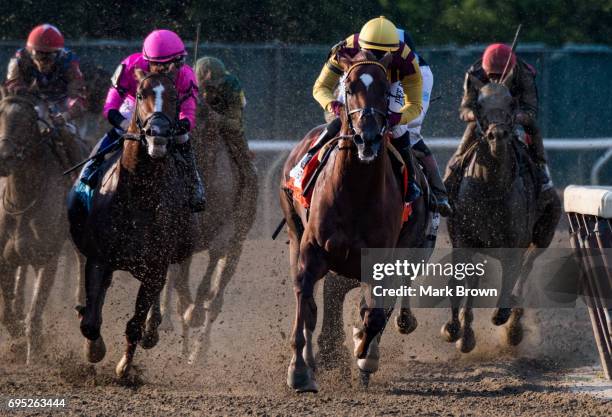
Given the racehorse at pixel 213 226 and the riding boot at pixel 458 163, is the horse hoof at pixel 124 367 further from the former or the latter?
the riding boot at pixel 458 163

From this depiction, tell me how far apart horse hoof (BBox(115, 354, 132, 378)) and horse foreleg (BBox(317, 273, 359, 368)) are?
1.28m

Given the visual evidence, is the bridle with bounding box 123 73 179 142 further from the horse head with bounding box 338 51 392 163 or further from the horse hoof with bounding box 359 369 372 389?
the horse hoof with bounding box 359 369 372 389

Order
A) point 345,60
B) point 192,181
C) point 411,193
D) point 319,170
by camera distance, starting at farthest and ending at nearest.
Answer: point 192,181 < point 411,193 < point 319,170 < point 345,60

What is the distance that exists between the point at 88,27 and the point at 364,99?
10640 mm

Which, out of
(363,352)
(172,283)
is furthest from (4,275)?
(363,352)

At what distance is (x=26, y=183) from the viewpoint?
9383 mm

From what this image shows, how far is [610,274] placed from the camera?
748 centimetres

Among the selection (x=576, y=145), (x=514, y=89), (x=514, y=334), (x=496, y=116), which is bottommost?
(x=514, y=334)

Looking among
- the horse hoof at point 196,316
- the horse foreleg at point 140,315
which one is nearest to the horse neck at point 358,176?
the horse foreleg at point 140,315

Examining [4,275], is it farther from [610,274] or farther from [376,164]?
[610,274]

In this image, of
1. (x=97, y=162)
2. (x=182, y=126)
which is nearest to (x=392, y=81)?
(x=182, y=126)

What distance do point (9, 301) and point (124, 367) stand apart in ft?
5.14

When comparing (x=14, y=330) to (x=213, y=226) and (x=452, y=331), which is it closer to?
(x=213, y=226)

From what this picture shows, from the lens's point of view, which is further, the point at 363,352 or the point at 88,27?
the point at 88,27
